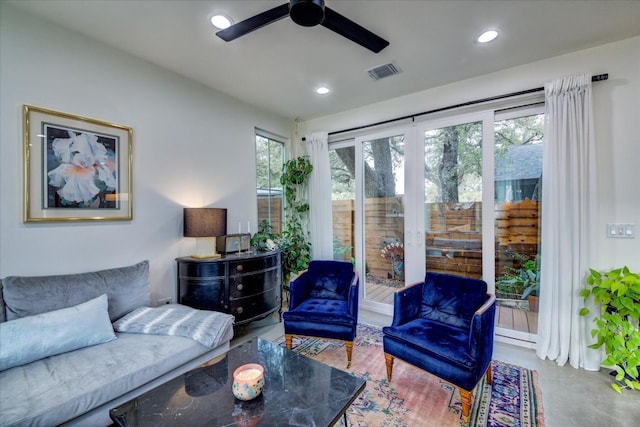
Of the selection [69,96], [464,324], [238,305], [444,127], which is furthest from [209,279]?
[444,127]

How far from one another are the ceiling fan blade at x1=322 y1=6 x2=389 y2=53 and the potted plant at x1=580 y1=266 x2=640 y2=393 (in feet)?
8.06

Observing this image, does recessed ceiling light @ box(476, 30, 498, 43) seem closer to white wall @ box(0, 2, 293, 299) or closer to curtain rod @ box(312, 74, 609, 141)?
curtain rod @ box(312, 74, 609, 141)

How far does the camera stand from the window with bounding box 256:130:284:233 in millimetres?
3742

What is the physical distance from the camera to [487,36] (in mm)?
2184

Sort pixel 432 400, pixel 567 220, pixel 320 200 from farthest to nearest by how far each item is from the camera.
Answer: pixel 320 200
pixel 567 220
pixel 432 400

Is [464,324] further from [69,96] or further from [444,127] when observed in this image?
[69,96]

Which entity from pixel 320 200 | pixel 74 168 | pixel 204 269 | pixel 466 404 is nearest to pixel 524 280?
pixel 466 404

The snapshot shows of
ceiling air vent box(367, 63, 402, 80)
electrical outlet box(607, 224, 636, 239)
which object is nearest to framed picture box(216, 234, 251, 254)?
ceiling air vent box(367, 63, 402, 80)

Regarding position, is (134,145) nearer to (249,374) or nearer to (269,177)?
(269,177)

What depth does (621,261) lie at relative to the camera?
7.38ft

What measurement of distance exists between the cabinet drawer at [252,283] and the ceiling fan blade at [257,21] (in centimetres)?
199

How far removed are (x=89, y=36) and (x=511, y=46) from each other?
11.5 feet

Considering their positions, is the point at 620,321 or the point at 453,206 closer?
the point at 620,321

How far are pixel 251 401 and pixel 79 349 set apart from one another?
1263 millimetres
